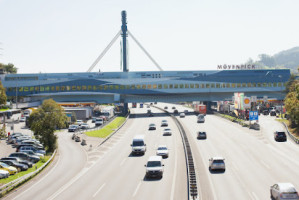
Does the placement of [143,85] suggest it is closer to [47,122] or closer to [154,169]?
[47,122]

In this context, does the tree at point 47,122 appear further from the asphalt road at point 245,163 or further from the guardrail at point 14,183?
the asphalt road at point 245,163

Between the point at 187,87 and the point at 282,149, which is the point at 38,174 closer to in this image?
the point at 282,149

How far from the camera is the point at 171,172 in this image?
126 ft

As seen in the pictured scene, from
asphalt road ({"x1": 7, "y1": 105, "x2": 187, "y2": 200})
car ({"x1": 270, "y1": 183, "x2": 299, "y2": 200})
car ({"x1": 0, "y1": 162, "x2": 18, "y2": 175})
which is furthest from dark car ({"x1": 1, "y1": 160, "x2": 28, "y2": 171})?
car ({"x1": 270, "y1": 183, "x2": 299, "y2": 200})

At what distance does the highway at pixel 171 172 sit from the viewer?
101 feet

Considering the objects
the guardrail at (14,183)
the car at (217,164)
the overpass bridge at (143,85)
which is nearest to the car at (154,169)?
the car at (217,164)

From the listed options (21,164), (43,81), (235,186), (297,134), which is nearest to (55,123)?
(21,164)

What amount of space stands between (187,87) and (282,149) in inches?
3140

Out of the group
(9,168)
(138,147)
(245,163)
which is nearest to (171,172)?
(245,163)

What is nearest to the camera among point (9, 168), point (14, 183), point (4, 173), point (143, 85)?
point (14, 183)

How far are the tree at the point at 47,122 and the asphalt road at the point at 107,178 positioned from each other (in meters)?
2.30

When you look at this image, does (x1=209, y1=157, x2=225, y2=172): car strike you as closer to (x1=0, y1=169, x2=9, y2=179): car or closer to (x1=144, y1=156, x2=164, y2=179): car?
(x1=144, y1=156, x2=164, y2=179): car

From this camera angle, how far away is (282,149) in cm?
5147

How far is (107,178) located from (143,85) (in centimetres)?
9205
